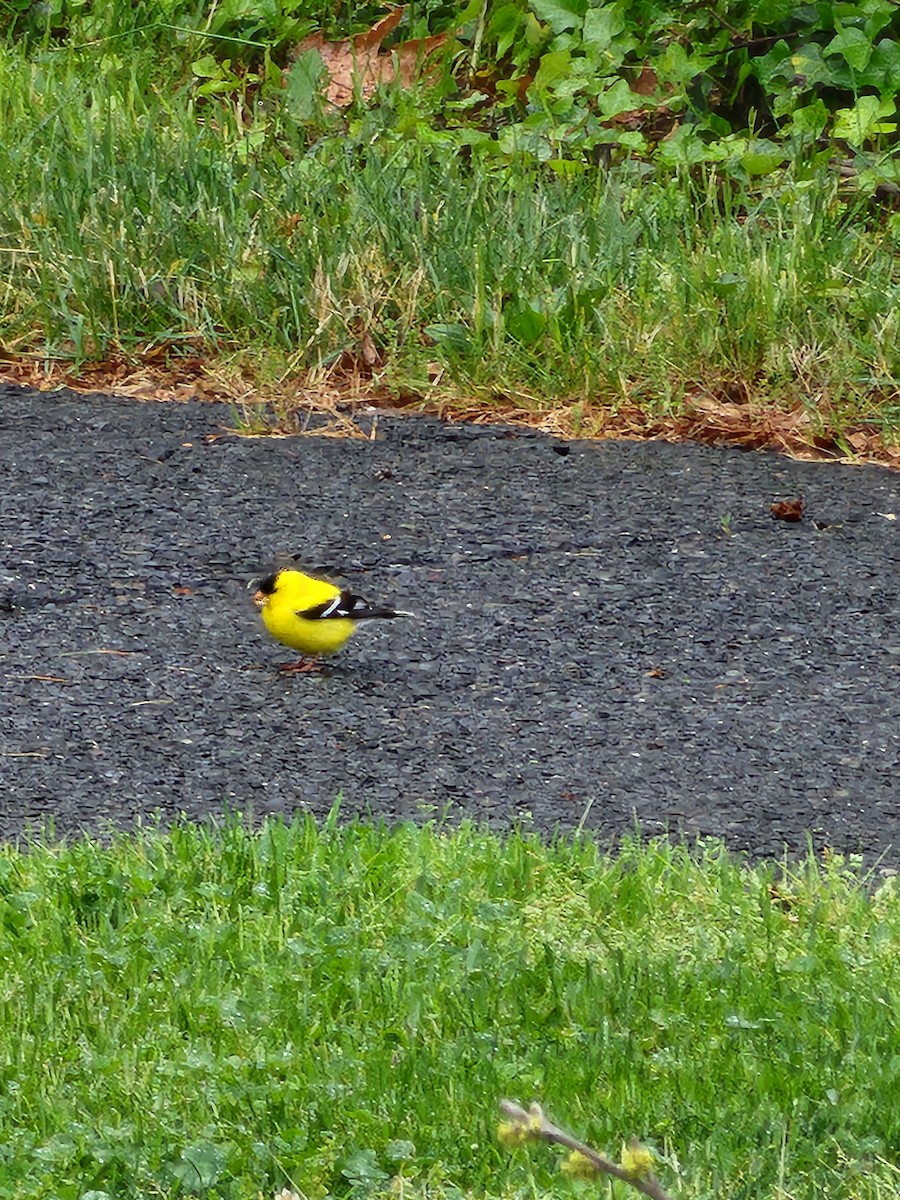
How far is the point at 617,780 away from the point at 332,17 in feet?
22.3

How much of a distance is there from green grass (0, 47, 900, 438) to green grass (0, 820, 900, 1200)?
3091 millimetres

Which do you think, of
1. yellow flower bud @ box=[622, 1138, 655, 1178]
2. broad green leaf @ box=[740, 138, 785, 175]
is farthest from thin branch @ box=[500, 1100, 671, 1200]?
broad green leaf @ box=[740, 138, 785, 175]

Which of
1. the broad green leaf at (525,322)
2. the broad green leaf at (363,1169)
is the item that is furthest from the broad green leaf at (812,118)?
the broad green leaf at (363,1169)

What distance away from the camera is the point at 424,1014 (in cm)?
354

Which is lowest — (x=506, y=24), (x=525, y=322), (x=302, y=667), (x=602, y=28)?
(x=302, y=667)

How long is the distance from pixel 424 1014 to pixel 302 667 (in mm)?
1879

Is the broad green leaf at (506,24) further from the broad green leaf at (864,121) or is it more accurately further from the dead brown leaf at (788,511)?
the dead brown leaf at (788,511)

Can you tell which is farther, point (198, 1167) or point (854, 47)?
point (854, 47)

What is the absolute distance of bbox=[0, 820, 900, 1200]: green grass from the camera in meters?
3.12

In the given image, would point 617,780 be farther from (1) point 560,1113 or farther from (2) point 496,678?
(1) point 560,1113

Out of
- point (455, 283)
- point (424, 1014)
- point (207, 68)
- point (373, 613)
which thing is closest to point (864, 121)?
point (455, 283)

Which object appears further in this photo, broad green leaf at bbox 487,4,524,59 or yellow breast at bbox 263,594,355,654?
broad green leaf at bbox 487,4,524,59

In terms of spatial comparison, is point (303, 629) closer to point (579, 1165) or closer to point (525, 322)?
point (525, 322)

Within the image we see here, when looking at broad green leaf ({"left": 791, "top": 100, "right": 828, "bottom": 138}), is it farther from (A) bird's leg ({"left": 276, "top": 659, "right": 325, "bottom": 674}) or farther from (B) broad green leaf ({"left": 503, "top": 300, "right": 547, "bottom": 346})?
(A) bird's leg ({"left": 276, "top": 659, "right": 325, "bottom": 674})
